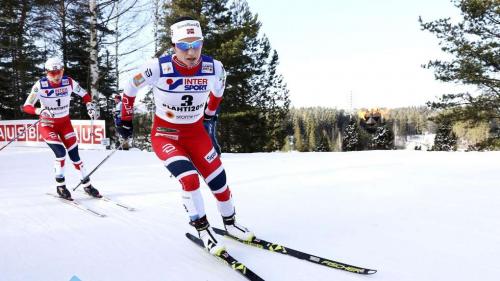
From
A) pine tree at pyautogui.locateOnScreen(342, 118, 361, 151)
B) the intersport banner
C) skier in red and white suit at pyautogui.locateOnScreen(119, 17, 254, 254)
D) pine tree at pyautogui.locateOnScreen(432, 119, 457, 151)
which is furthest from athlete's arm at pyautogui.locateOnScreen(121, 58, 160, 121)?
pine tree at pyautogui.locateOnScreen(342, 118, 361, 151)

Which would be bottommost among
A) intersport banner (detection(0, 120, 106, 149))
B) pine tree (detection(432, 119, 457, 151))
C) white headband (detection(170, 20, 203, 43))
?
pine tree (detection(432, 119, 457, 151))

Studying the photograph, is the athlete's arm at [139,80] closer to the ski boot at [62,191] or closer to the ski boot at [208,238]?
the ski boot at [208,238]

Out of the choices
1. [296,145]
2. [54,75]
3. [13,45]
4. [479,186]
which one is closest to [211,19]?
[13,45]

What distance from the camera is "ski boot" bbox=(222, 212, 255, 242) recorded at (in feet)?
12.6

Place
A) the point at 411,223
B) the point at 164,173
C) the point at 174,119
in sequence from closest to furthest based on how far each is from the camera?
the point at 174,119
the point at 411,223
the point at 164,173

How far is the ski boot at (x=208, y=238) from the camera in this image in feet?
11.1

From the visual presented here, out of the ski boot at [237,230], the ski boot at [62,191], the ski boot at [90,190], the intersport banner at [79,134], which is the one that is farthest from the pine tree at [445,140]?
the ski boot at [237,230]

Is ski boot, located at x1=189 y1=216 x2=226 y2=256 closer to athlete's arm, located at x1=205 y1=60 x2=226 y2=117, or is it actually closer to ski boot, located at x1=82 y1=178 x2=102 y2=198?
athlete's arm, located at x1=205 y1=60 x2=226 y2=117

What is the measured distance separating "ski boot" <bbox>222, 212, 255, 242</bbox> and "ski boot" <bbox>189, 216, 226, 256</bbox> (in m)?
0.41

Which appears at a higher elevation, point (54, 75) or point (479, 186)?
point (54, 75)

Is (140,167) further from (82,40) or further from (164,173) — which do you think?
(82,40)

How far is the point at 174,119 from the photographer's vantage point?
3.84 m

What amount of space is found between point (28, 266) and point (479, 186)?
6.12 metres

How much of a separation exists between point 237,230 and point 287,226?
741 millimetres
